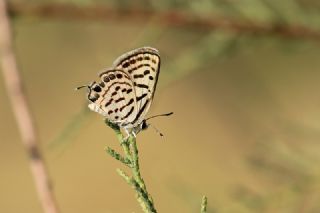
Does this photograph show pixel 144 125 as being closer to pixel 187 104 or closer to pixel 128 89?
pixel 128 89

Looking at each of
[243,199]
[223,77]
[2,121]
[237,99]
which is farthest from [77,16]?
[2,121]

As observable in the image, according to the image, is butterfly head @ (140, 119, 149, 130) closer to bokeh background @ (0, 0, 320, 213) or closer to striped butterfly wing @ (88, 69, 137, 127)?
striped butterfly wing @ (88, 69, 137, 127)

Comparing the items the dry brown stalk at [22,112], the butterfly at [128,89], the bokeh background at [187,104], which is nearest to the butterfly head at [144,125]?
the butterfly at [128,89]

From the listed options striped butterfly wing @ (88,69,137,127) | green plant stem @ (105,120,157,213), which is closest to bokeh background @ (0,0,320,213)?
striped butterfly wing @ (88,69,137,127)

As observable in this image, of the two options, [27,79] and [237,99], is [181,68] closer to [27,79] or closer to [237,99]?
[237,99]

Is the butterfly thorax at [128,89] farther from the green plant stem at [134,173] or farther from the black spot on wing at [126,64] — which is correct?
the green plant stem at [134,173]

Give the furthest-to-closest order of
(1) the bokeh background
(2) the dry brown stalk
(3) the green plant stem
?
(1) the bokeh background, (2) the dry brown stalk, (3) the green plant stem
